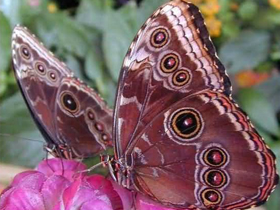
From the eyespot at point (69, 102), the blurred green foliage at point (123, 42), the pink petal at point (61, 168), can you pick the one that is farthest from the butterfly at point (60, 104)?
the blurred green foliage at point (123, 42)

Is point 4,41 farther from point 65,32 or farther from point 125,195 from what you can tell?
point 125,195

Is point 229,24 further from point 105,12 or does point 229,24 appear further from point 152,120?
point 152,120

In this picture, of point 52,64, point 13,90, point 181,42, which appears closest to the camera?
point 181,42

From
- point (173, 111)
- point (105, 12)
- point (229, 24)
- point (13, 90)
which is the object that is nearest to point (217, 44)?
point (229, 24)

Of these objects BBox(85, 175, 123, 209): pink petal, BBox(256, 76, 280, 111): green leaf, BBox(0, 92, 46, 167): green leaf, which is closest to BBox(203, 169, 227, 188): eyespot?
BBox(85, 175, 123, 209): pink petal

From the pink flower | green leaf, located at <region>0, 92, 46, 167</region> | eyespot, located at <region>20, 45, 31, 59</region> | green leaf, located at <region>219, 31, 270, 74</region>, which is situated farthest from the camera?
green leaf, located at <region>219, 31, 270, 74</region>

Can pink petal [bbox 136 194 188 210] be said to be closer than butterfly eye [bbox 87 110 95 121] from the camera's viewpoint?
Yes

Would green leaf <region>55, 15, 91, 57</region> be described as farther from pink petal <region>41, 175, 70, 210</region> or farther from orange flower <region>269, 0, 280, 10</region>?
pink petal <region>41, 175, 70, 210</region>

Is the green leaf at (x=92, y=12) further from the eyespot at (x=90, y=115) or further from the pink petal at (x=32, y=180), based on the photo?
the pink petal at (x=32, y=180)

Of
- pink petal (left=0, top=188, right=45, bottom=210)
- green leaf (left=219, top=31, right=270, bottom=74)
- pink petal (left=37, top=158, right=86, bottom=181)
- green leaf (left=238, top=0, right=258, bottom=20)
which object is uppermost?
green leaf (left=238, top=0, right=258, bottom=20)
